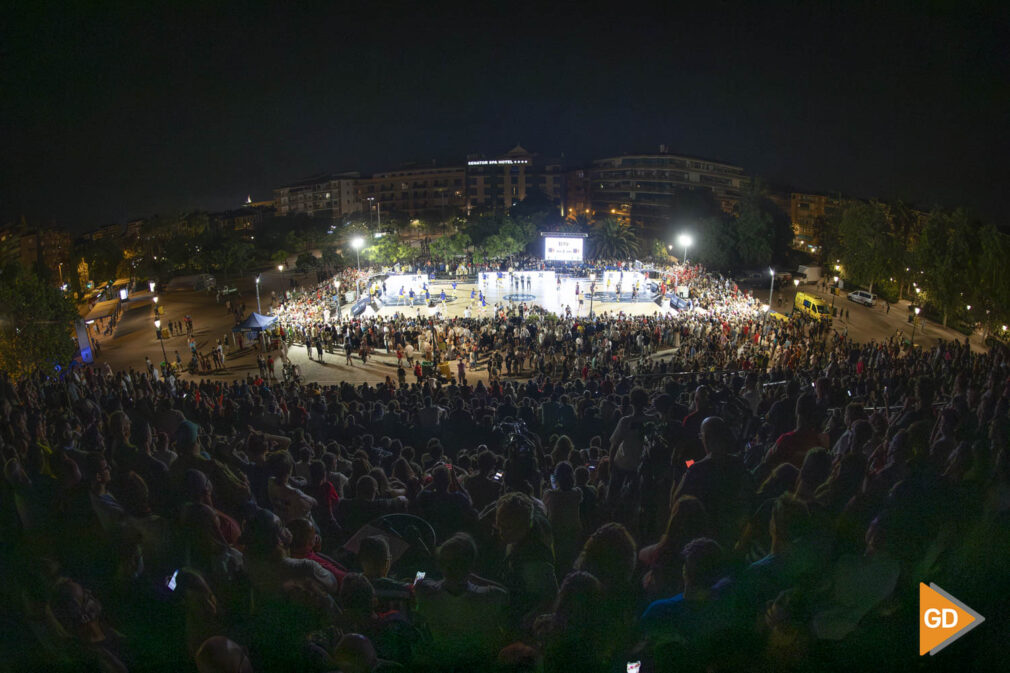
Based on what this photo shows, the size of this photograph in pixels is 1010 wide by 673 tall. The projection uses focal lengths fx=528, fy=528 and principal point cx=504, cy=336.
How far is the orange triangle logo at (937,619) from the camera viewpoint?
3.49 m

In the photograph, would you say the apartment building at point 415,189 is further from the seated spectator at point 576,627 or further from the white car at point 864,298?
the seated spectator at point 576,627

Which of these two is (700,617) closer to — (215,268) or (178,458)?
(178,458)

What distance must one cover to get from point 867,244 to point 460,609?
139ft

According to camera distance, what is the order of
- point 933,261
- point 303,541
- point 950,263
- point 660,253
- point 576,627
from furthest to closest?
point 660,253 < point 933,261 < point 950,263 < point 303,541 < point 576,627

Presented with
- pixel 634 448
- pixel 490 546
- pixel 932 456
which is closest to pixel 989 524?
pixel 932 456

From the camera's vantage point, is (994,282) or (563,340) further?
(994,282)

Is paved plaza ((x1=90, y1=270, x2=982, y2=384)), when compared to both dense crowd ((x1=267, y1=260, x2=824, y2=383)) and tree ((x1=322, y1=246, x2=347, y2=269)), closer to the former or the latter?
dense crowd ((x1=267, y1=260, x2=824, y2=383))

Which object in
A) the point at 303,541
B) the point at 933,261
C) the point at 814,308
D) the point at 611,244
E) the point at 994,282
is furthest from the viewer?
the point at 611,244

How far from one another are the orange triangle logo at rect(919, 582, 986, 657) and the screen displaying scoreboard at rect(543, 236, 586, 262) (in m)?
39.6

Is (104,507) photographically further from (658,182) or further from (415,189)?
(415,189)

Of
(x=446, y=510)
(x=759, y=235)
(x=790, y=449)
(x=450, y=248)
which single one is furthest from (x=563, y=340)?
(x=759, y=235)

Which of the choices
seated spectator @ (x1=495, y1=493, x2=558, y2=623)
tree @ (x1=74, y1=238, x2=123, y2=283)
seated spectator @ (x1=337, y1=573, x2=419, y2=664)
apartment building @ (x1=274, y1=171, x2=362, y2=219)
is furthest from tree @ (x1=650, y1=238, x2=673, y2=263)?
apartment building @ (x1=274, y1=171, x2=362, y2=219)

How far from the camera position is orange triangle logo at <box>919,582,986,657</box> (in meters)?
3.49

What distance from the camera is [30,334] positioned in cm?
1734
